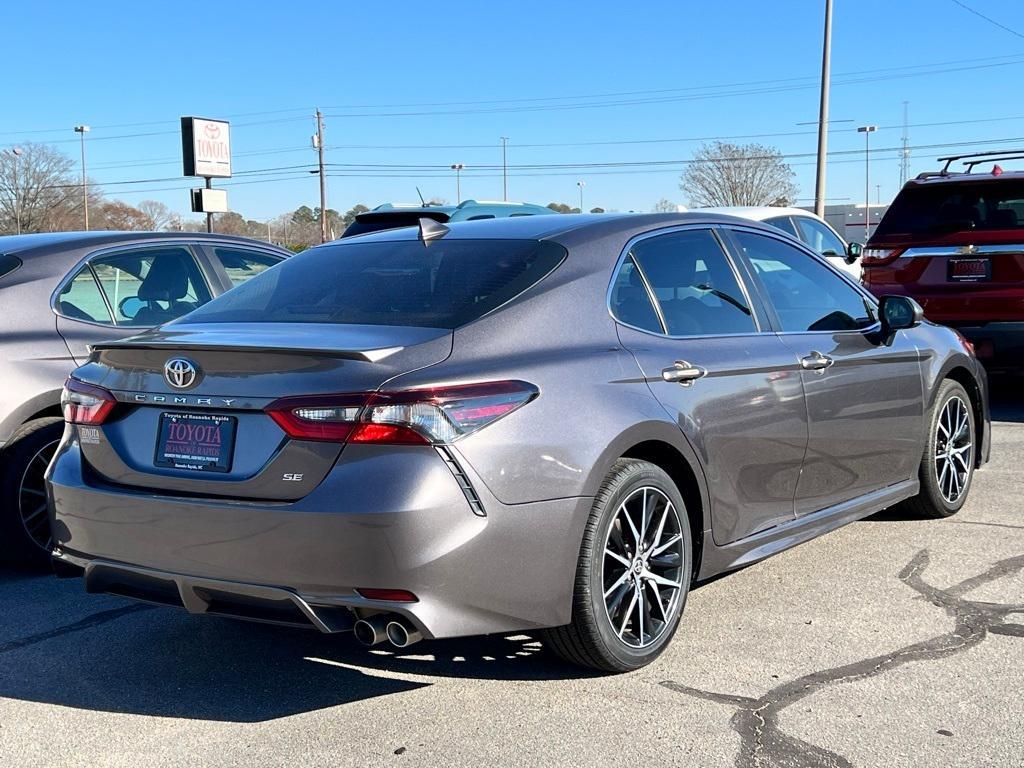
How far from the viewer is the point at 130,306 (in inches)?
249

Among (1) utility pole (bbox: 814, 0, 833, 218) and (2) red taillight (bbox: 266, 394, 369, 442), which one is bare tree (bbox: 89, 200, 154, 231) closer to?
(1) utility pole (bbox: 814, 0, 833, 218)

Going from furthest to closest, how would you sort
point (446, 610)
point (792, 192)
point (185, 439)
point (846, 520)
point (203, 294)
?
point (792, 192)
point (203, 294)
point (846, 520)
point (185, 439)
point (446, 610)

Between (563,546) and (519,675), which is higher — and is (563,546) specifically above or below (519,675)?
above

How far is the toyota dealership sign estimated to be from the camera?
30031 millimetres

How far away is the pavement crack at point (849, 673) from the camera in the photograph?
11.2ft

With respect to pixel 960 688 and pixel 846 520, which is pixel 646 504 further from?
pixel 846 520

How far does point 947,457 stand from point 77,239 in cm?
466

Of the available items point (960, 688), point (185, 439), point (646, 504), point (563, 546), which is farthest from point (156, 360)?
point (960, 688)

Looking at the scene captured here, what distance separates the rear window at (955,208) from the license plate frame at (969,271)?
0.89 feet

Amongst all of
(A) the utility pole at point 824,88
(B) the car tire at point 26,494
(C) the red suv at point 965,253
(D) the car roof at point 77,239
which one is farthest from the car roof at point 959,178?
(A) the utility pole at point 824,88

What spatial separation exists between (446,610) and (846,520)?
2379 mm

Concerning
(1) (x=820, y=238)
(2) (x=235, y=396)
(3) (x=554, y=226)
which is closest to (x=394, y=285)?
(3) (x=554, y=226)

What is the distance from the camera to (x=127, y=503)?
3770 mm

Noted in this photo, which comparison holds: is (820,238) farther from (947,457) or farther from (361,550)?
(361,550)
